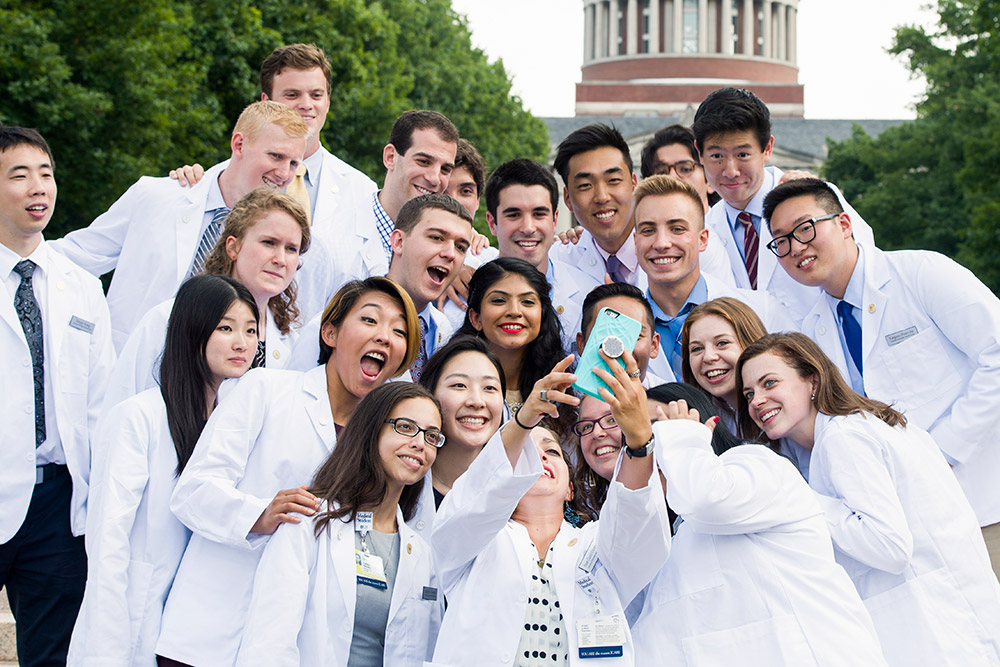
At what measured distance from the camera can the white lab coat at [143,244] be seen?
6.53 meters

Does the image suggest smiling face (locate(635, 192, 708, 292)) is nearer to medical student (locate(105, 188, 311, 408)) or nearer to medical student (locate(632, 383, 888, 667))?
medical student (locate(105, 188, 311, 408))

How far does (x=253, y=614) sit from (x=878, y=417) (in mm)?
2828

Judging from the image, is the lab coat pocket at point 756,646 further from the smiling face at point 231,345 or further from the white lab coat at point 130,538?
the smiling face at point 231,345

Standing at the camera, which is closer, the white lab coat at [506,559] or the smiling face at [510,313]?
the white lab coat at [506,559]

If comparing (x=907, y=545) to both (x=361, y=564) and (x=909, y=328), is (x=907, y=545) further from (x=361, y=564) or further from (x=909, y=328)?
(x=361, y=564)

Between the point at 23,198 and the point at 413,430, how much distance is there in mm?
2547

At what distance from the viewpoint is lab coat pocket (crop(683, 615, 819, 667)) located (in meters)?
4.04

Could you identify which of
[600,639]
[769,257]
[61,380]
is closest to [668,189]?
[769,257]

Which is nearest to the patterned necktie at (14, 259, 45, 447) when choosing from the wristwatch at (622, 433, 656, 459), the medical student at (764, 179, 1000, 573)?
the wristwatch at (622, 433, 656, 459)

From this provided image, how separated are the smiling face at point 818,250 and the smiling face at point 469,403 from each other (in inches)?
74.6

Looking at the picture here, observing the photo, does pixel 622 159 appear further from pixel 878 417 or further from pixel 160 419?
pixel 160 419

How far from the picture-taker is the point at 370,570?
4.65 meters

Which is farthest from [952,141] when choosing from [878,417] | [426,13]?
[878,417]

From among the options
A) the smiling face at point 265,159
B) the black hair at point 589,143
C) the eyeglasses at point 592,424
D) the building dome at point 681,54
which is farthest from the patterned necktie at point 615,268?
the building dome at point 681,54
